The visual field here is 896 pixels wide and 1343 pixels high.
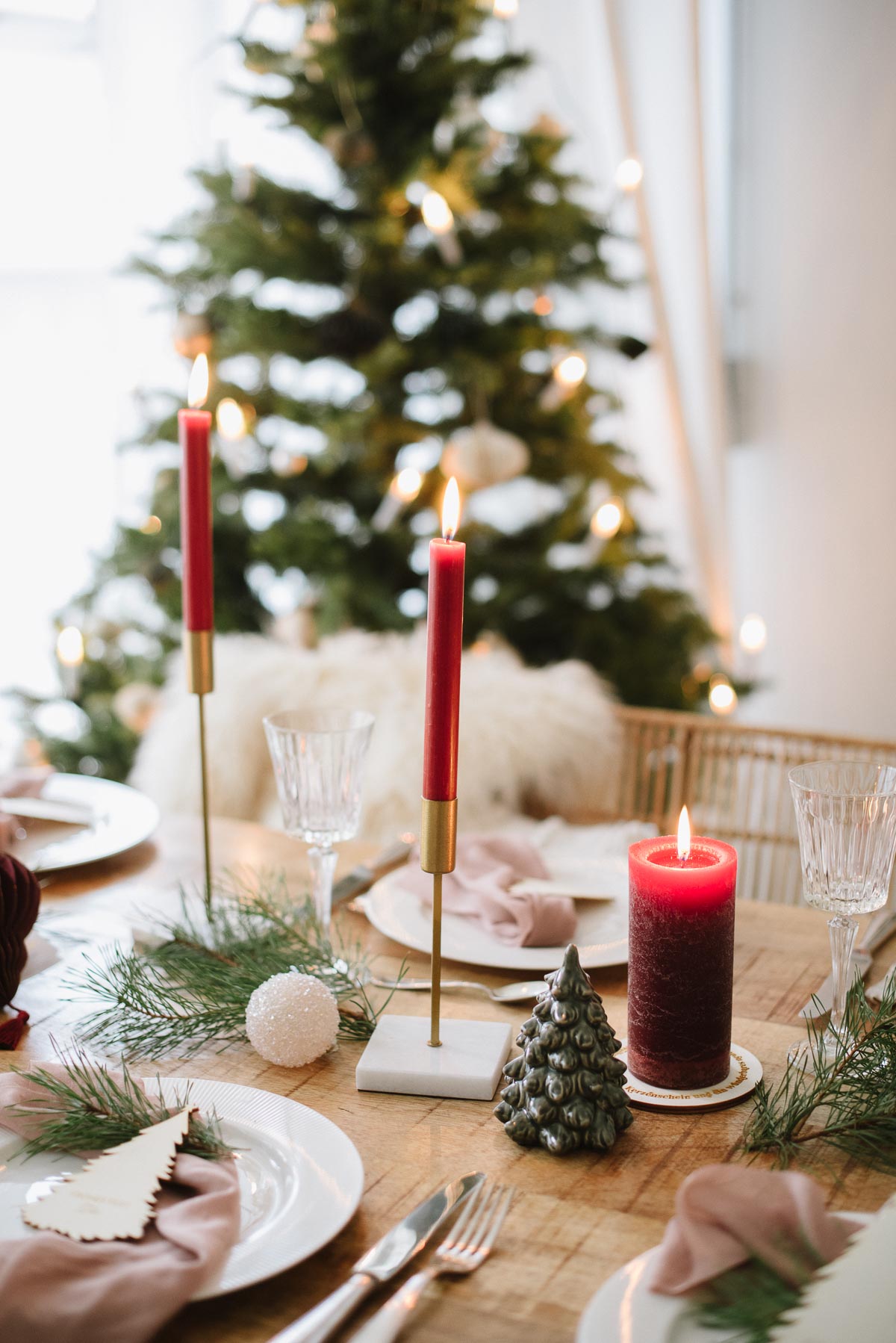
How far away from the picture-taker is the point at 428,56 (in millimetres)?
2271

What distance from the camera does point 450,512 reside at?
0.70 meters

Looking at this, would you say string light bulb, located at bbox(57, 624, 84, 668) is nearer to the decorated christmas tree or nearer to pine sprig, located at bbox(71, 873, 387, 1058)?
the decorated christmas tree

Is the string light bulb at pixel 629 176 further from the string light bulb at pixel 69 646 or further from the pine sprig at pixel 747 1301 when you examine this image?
the pine sprig at pixel 747 1301

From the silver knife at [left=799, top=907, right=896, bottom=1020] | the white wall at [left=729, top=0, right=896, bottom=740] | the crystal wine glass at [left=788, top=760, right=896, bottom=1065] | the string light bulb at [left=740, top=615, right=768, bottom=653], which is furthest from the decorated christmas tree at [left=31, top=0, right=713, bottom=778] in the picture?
the crystal wine glass at [left=788, top=760, right=896, bottom=1065]

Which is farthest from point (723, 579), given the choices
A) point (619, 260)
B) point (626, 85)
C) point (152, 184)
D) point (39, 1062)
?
point (39, 1062)

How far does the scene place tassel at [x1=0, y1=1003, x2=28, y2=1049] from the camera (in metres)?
0.80

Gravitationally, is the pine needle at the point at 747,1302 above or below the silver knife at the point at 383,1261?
above

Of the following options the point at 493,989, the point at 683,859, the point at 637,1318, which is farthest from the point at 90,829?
the point at 637,1318

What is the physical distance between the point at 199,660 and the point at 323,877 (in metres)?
0.22

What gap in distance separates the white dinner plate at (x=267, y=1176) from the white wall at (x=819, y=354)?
243 cm

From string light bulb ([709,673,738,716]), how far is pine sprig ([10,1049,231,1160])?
1656 millimetres

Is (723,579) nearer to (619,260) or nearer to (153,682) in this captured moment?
(619,260)

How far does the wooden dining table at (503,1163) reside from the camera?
21.6 inches

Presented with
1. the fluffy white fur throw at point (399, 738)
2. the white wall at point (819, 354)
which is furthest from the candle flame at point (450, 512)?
the white wall at point (819, 354)
